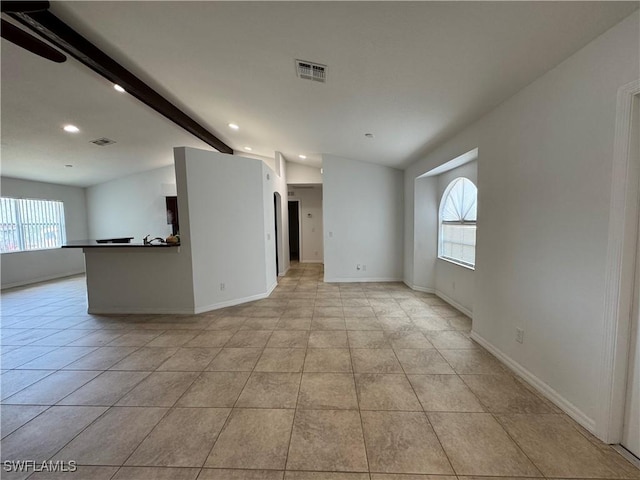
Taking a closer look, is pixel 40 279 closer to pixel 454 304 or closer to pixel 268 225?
pixel 268 225

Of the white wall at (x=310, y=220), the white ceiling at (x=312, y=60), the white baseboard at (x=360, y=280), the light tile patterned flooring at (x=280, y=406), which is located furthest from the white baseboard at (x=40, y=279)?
the white baseboard at (x=360, y=280)

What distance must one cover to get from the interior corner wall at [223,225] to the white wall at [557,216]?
3.50 meters

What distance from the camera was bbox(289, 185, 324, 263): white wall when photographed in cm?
842

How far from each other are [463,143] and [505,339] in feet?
7.42

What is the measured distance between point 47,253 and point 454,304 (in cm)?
966

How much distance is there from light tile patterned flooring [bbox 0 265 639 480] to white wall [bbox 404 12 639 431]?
379mm

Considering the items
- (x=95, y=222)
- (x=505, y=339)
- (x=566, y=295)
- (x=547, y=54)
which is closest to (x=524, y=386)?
(x=505, y=339)

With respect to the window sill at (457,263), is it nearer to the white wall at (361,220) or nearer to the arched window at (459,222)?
the arched window at (459,222)

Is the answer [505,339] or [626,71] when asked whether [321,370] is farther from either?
[626,71]

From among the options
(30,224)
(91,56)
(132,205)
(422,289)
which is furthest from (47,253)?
(422,289)

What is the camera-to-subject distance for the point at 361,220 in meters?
5.68

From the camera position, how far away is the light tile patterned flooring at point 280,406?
1427mm

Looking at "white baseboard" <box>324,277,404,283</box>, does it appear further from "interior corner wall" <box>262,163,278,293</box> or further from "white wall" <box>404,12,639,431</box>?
"white wall" <box>404,12,639,431</box>

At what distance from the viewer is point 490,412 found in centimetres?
180
